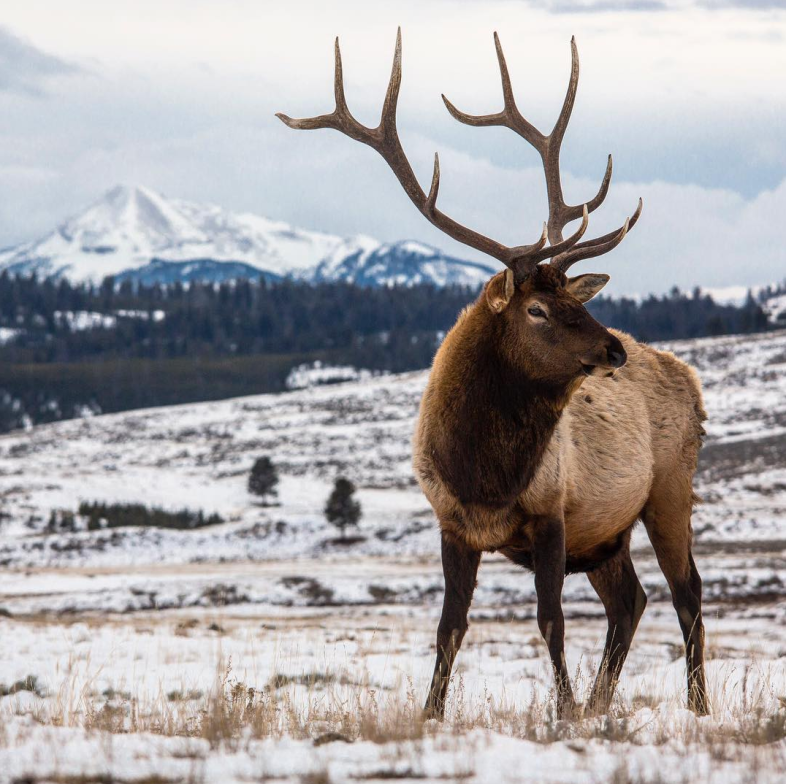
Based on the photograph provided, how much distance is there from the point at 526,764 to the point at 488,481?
2.66 metres

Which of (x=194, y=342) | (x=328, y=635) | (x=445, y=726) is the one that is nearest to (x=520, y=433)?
(x=445, y=726)

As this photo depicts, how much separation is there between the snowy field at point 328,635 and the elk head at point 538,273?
2.07m

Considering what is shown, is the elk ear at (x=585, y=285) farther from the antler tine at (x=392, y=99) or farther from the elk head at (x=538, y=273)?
the antler tine at (x=392, y=99)

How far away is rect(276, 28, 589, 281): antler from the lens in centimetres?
631

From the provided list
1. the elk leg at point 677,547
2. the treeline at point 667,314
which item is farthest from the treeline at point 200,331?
the elk leg at point 677,547

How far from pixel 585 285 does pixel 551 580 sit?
1994 millimetres

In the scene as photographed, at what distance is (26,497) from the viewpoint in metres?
42.1

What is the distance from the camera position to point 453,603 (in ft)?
19.9

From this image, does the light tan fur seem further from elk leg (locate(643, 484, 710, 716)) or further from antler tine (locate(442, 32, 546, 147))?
antler tine (locate(442, 32, 546, 147))

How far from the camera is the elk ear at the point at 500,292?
6223 millimetres

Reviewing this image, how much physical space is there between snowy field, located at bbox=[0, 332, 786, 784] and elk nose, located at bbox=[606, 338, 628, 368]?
6.41 ft

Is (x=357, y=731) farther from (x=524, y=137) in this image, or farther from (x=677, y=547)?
(x=524, y=137)

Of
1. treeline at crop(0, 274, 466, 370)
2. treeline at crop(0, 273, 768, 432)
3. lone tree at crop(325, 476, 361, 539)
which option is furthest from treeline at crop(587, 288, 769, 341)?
lone tree at crop(325, 476, 361, 539)

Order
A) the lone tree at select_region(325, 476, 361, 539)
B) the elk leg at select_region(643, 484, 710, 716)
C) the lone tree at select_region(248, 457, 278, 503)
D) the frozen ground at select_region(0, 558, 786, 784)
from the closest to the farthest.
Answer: the frozen ground at select_region(0, 558, 786, 784) < the elk leg at select_region(643, 484, 710, 716) < the lone tree at select_region(325, 476, 361, 539) < the lone tree at select_region(248, 457, 278, 503)
